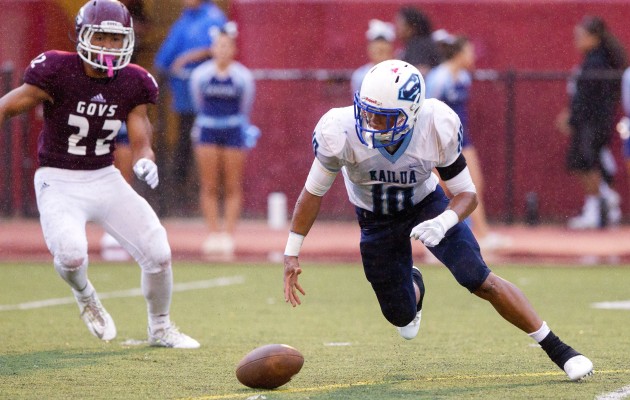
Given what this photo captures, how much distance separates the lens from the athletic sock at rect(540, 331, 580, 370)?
5586 mm

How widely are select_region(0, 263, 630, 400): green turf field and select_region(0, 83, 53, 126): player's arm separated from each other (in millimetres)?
1305

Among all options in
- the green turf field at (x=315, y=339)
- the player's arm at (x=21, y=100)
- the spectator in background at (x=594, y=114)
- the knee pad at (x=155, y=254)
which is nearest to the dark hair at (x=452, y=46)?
the green turf field at (x=315, y=339)

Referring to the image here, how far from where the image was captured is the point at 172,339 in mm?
6812

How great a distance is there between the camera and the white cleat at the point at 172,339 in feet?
22.3

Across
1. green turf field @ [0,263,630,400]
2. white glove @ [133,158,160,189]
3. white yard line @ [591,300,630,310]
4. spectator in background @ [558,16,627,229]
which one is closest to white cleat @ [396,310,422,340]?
green turf field @ [0,263,630,400]

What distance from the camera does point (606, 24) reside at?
Answer: 14.4 m

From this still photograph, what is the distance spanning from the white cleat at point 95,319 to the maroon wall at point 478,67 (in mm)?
7201

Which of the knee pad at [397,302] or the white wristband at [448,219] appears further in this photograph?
the knee pad at [397,302]

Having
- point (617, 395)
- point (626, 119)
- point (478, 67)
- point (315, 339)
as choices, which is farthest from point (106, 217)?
point (478, 67)

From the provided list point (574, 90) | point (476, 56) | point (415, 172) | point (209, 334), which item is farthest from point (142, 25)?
point (415, 172)

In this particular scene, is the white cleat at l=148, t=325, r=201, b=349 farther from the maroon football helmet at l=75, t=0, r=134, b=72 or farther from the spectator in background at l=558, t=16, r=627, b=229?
the spectator in background at l=558, t=16, r=627, b=229

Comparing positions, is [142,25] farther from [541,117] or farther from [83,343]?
[83,343]

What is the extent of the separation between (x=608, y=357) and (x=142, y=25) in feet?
30.1

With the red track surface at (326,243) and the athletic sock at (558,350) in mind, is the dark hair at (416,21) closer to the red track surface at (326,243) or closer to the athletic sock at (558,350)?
the red track surface at (326,243)
